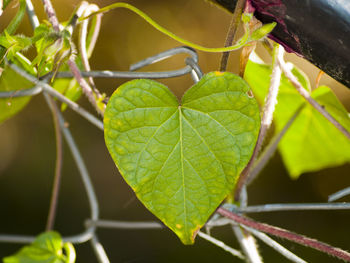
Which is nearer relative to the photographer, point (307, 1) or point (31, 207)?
point (307, 1)

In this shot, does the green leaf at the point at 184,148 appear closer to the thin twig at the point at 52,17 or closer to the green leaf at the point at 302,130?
the thin twig at the point at 52,17

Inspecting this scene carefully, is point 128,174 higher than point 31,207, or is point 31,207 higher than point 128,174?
point 128,174

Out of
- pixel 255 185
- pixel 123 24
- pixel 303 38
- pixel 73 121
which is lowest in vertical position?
pixel 73 121

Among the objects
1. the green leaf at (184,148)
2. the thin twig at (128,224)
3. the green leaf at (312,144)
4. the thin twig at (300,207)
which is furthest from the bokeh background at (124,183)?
the green leaf at (184,148)

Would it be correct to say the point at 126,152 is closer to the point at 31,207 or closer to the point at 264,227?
the point at 264,227

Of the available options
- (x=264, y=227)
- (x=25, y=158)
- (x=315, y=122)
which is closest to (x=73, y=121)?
(x=25, y=158)

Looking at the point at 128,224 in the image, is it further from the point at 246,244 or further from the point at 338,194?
the point at 338,194
